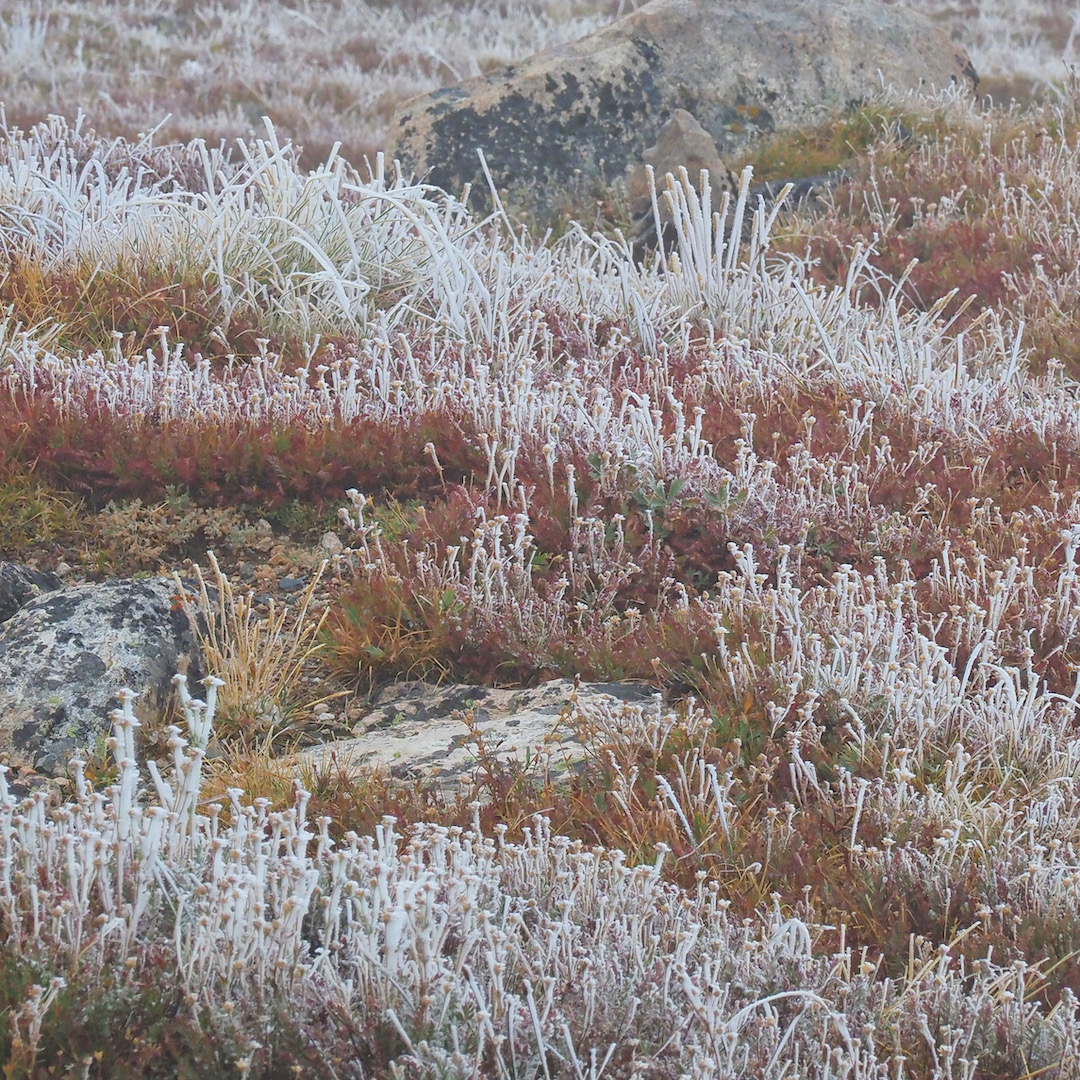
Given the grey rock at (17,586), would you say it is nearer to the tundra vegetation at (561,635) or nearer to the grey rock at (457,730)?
the tundra vegetation at (561,635)

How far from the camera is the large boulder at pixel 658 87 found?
900cm

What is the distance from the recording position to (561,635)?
3822 millimetres

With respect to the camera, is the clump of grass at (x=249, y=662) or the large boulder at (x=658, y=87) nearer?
the clump of grass at (x=249, y=662)

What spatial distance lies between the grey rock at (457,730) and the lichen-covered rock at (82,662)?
0.53 metres

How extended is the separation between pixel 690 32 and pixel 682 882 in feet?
27.7

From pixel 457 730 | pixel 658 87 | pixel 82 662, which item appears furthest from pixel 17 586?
pixel 658 87

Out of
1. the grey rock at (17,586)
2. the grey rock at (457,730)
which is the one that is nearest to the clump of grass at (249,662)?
the grey rock at (457,730)

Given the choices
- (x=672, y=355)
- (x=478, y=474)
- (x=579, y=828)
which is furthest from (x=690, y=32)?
(x=579, y=828)

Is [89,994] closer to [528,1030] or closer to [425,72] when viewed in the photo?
[528,1030]

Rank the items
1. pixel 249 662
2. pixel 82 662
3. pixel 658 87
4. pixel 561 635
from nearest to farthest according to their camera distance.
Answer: pixel 82 662 < pixel 249 662 < pixel 561 635 < pixel 658 87

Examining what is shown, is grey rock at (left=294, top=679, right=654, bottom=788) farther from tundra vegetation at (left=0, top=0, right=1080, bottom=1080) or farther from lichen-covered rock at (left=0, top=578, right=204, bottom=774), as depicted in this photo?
lichen-covered rock at (left=0, top=578, right=204, bottom=774)

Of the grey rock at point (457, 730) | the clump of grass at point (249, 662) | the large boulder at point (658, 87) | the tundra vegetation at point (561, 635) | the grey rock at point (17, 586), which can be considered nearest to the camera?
the tundra vegetation at point (561, 635)

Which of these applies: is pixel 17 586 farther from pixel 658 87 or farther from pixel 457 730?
pixel 658 87

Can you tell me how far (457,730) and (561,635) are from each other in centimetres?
→ 48
